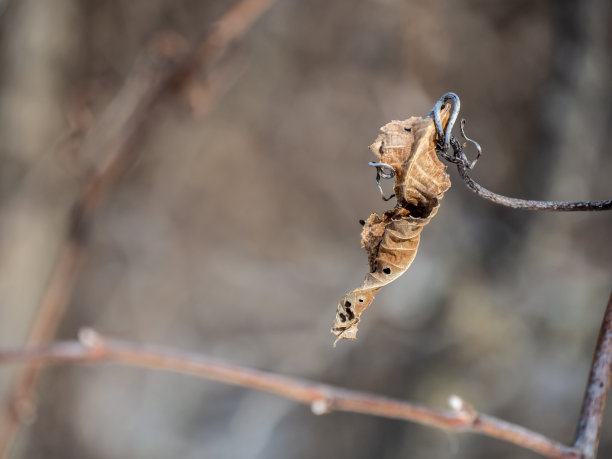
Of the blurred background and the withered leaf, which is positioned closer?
the withered leaf

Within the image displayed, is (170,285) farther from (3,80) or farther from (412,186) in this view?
(412,186)

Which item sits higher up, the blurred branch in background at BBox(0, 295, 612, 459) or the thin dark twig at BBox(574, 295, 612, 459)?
the thin dark twig at BBox(574, 295, 612, 459)

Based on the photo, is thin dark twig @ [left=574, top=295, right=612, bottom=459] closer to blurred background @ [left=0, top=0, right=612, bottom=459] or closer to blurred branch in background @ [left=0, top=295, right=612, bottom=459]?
blurred branch in background @ [left=0, top=295, right=612, bottom=459]

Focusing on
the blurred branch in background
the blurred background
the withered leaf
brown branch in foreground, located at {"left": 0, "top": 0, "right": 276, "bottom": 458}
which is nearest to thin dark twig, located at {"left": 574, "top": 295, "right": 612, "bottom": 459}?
the blurred branch in background

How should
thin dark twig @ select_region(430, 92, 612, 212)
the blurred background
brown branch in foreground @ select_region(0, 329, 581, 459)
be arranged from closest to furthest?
thin dark twig @ select_region(430, 92, 612, 212), brown branch in foreground @ select_region(0, 329, 581, 459), the blurred background

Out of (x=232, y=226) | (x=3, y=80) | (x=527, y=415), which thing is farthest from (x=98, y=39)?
(x=527, y=415)

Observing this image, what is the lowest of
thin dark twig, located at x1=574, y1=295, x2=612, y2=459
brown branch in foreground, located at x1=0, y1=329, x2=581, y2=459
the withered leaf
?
brown branch in foreground, located at x1=0, y1=329, x2=581, y2=459
